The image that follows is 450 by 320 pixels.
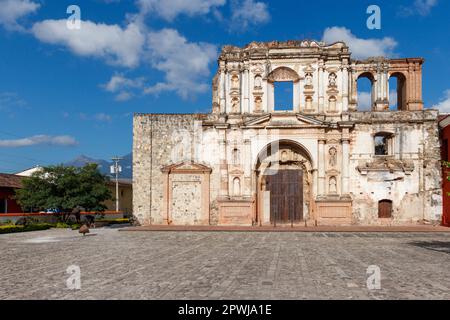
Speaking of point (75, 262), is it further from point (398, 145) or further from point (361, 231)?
point (398, 145)

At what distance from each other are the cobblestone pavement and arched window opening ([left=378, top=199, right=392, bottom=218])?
11.8m

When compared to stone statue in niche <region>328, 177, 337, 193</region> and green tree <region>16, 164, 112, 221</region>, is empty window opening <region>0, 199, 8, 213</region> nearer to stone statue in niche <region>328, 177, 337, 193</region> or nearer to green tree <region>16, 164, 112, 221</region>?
green tree <region>16, 164, 112, 221</region>

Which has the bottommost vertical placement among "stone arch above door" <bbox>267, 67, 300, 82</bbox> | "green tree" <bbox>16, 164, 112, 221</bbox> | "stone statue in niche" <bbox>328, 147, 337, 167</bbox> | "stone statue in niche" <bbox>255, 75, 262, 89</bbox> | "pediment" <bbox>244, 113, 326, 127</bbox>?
"green tree" <bbox>16, 164, 112, 221</bbox>

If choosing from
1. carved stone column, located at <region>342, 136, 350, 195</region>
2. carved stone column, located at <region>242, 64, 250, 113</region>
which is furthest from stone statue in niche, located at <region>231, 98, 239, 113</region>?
carved stone column, located at <region>342, 136, 350, 195</region>

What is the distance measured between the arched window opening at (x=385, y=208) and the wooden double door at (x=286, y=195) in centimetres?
509

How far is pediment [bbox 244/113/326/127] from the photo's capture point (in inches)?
1161

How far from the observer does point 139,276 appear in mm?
10188

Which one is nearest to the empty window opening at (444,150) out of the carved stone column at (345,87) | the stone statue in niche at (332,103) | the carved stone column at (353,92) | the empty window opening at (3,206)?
the carved stone column at (353,92)

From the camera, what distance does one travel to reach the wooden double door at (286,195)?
1193 inches

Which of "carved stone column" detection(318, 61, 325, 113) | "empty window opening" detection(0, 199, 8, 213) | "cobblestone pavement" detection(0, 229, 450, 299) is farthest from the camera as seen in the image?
"empty window opening" detection(0, 199, 8, 213)

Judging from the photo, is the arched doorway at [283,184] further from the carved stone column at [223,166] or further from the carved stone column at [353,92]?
the carved stone column at [353,92]

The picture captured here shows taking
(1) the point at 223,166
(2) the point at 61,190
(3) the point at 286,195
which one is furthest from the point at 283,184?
(2) the point at 61,190
